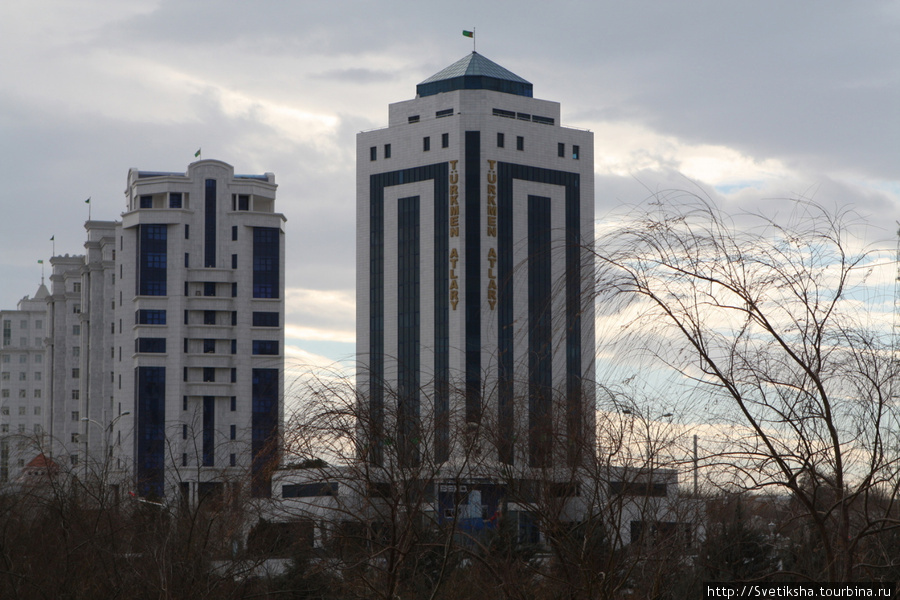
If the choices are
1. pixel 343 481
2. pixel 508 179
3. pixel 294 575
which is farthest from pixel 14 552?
pixel 508 179

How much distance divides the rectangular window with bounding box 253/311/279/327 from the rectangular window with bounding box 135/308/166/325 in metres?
9.16

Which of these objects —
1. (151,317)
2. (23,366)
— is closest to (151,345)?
(151,317)

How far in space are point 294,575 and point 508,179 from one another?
88.6 metres

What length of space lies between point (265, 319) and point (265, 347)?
2.92m

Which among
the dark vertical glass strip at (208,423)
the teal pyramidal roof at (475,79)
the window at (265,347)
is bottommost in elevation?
the dark vertical glass strip at (208,423)

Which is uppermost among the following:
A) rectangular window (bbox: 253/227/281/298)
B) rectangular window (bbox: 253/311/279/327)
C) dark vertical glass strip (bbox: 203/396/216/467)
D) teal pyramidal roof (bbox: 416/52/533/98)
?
teal pyramidal roof (bbox: 416/52/533/98)

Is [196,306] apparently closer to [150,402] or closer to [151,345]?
[151,345]

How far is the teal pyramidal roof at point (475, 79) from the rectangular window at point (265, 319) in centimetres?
3352

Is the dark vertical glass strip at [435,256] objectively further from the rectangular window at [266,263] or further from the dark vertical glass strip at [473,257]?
the rectangular window at [266,263]

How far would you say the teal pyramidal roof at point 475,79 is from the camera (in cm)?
12069

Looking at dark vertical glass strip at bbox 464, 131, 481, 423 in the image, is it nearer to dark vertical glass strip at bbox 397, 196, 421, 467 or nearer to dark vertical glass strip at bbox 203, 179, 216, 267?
dark vertical glass strip at bbox 397, 196, 421, 467

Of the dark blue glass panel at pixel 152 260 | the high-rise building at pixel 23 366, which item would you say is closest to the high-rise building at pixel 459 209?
the dark blue glass panel at pixel 152 260

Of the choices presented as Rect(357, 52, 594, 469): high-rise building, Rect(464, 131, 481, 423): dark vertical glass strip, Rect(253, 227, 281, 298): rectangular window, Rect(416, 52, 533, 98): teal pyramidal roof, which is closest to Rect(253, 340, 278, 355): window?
Rect(253, 227, 281, 298): rectangular window

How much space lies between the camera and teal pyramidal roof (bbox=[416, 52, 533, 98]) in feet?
396
